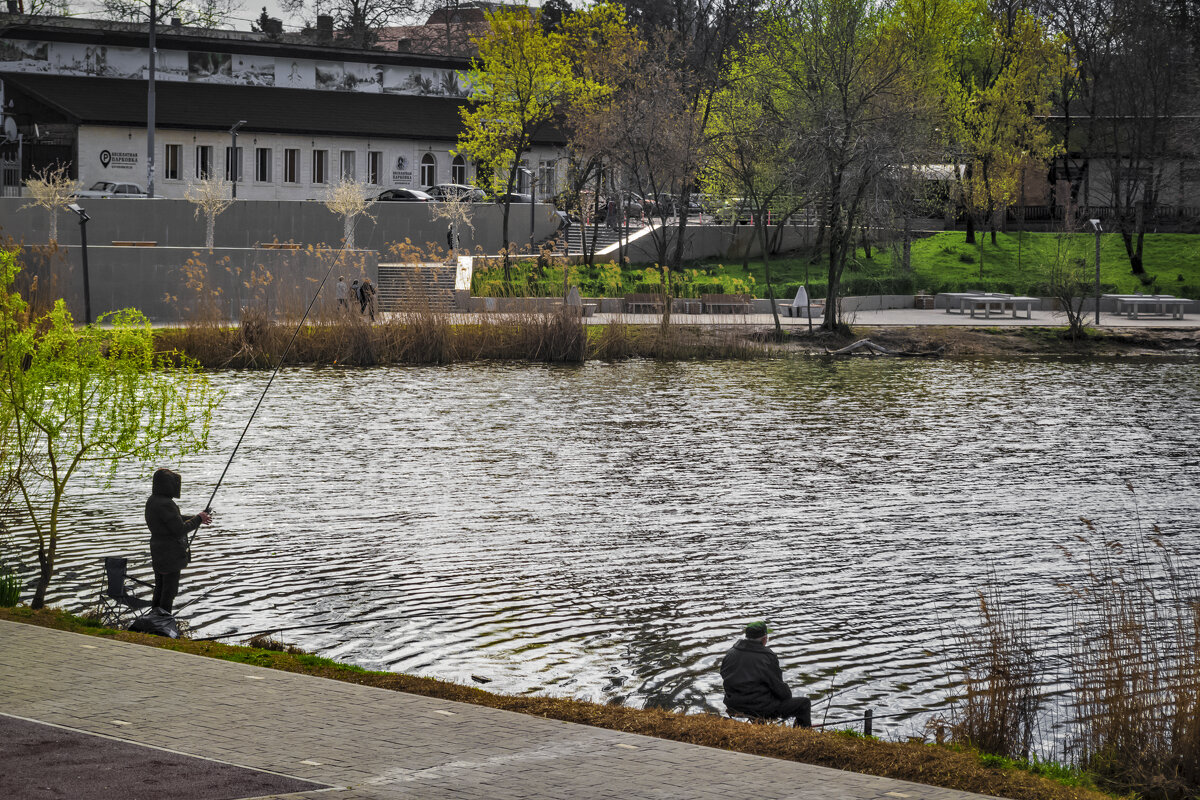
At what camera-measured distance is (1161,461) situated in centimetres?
2003

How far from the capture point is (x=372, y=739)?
23.3 feet

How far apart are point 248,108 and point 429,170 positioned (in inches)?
349

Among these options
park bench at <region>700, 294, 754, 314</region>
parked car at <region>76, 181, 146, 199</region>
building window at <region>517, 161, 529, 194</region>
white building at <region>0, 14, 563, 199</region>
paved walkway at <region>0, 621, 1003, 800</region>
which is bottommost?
paved walkway at <region>0, 621, 1003, 800</region>

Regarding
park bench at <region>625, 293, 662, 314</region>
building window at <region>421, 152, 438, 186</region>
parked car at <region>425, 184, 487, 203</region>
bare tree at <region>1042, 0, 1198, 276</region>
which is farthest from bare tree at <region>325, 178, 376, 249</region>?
bare tree at <region>1042, 0, 1198, 276</region>

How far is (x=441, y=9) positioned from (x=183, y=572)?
85684 millimetres

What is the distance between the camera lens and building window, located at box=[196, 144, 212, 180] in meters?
58.2

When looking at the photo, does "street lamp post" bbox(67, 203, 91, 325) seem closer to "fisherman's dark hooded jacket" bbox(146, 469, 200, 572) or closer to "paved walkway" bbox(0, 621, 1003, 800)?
"fisherman's dark hooded jacket" bbox(146, 469, 200, 572)

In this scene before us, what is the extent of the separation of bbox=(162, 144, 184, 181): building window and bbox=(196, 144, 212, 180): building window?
78 centimetres

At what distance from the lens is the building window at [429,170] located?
64.2 meters

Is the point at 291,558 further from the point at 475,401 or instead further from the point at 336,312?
the point at 336,312

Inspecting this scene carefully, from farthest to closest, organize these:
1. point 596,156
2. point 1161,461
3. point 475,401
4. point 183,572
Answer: point 596,156 → point 475,401 → point 1161,461 → point 183,572

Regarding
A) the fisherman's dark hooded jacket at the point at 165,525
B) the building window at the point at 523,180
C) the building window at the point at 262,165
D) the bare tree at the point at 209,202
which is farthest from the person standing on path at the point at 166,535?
the building window at the point at 523,180

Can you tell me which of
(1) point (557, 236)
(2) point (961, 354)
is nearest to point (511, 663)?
(2) point (961, 354)

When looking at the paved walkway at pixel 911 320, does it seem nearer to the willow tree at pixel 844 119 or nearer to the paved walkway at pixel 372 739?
the willow tree at pixel 844 119
